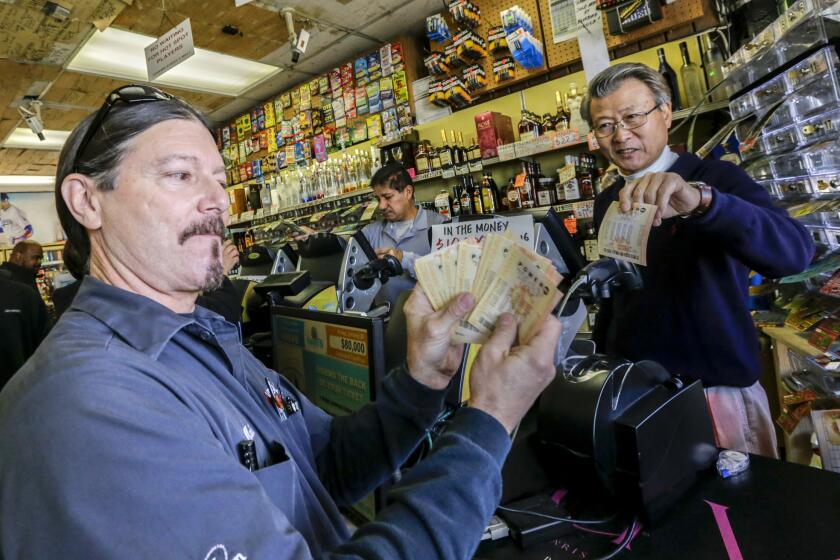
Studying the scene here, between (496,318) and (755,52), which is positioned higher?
(755,52)

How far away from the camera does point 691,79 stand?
10.6 ft

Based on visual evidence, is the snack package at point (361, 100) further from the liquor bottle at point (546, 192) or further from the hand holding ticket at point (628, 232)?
the hand holding ticket at point (628, 232)

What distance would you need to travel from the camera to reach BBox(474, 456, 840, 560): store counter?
0.85 meters

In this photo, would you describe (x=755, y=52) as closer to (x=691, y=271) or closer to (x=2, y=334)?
(x=691, y=271)

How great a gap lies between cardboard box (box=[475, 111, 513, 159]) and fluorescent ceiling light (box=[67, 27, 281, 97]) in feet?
8.59

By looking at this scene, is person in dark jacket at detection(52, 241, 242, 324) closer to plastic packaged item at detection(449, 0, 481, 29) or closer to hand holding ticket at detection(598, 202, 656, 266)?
hand holding ticket at detection(598, 202, 656, 266)

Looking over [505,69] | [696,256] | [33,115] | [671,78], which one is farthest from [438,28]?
[33,115]

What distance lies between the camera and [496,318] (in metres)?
0.84

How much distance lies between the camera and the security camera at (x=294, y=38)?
3.72m

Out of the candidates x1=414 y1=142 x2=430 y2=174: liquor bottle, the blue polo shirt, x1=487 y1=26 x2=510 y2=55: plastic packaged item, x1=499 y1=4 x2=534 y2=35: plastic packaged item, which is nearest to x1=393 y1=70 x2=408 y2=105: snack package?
x1=414 y1=142 x2=430 y2=174: liquor bottle

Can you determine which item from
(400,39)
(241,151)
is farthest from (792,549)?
(241,151)

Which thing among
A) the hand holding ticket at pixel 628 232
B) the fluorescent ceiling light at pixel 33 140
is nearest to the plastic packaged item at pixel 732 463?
the hand holding ticket at pixel 628 232

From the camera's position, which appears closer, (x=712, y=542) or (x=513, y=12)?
(x=712, y=542)

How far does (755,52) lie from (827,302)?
114cm
